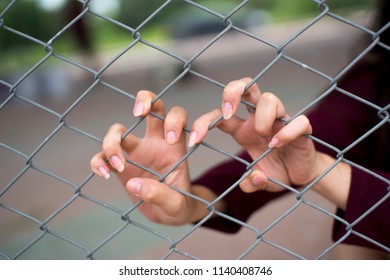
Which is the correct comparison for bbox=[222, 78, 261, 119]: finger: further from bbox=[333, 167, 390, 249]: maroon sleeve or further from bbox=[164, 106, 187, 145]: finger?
bbox=[333, 167, 390, 249]: maroon sleeve

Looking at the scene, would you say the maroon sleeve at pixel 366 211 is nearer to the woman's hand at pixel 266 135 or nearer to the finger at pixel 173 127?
the woman's hand at pixel 266 135

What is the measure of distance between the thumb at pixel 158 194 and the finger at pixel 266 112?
0.91 feet

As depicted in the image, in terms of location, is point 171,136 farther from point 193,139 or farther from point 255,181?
point 255,181

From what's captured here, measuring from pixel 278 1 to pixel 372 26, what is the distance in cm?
1349

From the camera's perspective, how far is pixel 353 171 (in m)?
1.17

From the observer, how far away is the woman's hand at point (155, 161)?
105 centimetres

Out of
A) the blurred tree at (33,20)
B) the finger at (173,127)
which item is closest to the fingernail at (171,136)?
the finger at (173,127)

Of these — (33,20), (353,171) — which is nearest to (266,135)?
(353,171)

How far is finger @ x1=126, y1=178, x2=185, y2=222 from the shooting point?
1.09 metres

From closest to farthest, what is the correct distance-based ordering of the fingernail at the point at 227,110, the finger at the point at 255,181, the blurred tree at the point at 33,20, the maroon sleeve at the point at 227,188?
1. the fingernail at the point at 227,110
2. the finger at the point at 255,181
3. the maroon sleeve at the point at 227,188
4. the blurred tree at the point at 33,20

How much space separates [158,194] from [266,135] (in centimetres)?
29

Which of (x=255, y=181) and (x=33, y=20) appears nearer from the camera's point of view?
(x=255, y=181)

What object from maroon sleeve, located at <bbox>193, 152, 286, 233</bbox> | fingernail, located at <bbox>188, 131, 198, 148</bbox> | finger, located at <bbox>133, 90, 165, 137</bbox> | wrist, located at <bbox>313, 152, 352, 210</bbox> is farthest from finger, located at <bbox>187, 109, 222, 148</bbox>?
maroon sleeve, located at <bbox>193, 152, 286, 233</bbox>
